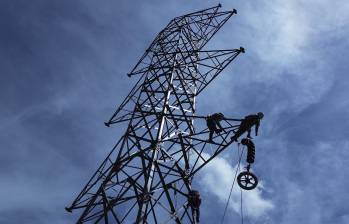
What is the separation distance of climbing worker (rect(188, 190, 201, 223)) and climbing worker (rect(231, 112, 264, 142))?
2.01m

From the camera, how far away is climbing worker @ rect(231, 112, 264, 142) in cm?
1168

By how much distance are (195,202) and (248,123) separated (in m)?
2.85

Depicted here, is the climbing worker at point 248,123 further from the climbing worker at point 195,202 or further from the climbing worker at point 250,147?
the climbing worker at point 195,202

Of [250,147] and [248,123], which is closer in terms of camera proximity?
[248,123]

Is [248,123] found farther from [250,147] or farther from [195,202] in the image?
[195,202]

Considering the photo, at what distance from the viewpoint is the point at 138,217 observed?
984 cm

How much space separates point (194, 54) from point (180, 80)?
2.86 metres

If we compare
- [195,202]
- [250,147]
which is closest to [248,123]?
[250,147]

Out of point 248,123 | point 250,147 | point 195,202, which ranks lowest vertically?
point 195,202

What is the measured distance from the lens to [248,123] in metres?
11.7

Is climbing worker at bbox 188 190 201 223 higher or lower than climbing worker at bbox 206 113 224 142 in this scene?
lower

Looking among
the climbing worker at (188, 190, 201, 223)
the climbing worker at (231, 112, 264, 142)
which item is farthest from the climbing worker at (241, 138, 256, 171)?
the climbing worker at (188, 190, 201, 223)

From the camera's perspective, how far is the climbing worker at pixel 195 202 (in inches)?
468

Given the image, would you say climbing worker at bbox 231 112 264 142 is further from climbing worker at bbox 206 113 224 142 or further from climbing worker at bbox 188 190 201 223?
climbing worker at bbox 188 190 201 223
